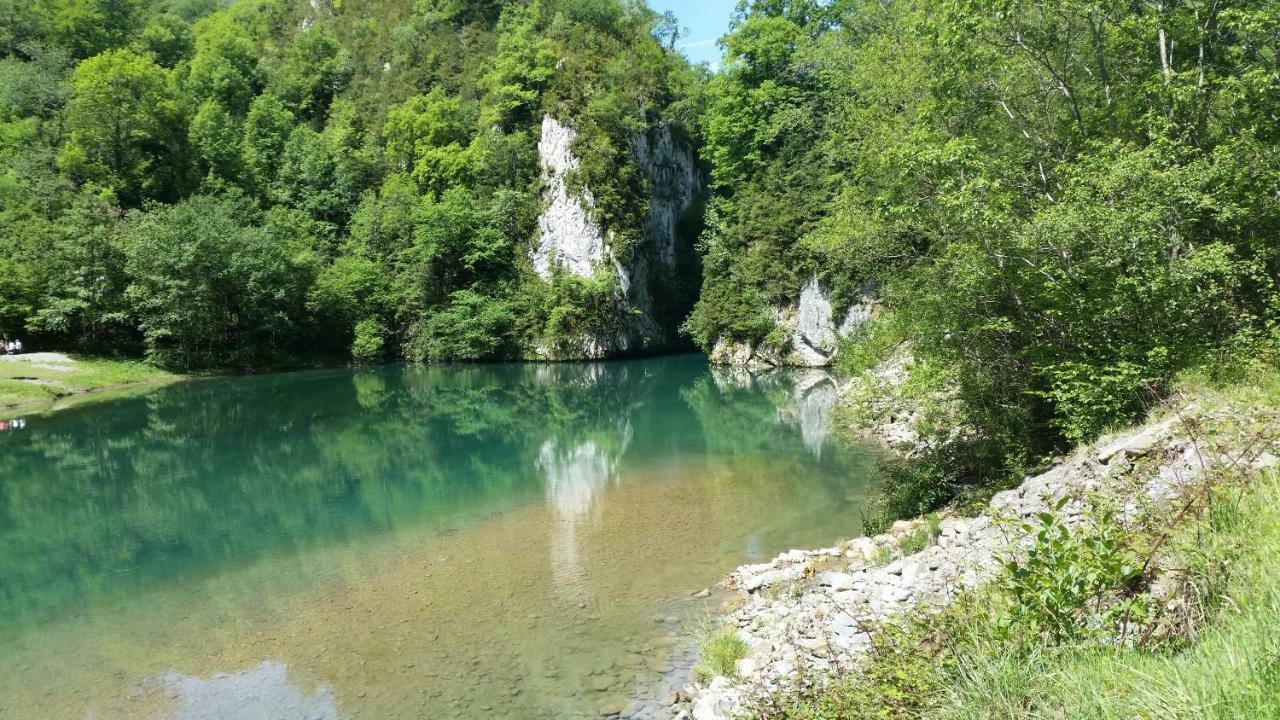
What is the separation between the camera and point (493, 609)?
9625 millimetres

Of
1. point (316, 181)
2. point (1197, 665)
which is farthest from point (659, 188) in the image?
point (1197, 665)

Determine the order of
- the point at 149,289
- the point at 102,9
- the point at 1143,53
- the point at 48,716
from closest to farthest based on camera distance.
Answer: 1. the point at 48,716
2. the point at 1143,53
3. the point at 149,289
4. the point at 102,9

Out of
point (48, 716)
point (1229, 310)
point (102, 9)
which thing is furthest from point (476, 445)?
point (102, 9)

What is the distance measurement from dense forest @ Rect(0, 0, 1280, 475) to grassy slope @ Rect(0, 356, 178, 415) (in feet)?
8.30

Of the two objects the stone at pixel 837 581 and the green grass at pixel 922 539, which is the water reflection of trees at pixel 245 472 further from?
the green grass at pixel 922 539

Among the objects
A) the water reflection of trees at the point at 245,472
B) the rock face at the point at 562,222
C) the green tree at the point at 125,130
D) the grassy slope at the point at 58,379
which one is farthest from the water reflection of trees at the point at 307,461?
the green tree at the point at 125,130

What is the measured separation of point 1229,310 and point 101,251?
163 feet

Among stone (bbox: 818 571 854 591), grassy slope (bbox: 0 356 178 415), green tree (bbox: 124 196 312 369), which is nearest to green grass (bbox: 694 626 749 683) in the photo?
stone (bbox: 818 571 854 591)

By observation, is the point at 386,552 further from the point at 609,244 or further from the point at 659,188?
the point at 659,188

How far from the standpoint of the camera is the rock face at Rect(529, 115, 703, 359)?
1844 inches

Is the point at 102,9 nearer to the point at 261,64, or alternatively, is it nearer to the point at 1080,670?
the point at 261,64

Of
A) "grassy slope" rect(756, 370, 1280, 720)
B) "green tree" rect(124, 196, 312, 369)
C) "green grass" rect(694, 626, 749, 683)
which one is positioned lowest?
"green grass" rect(694, 626, 749, 683)

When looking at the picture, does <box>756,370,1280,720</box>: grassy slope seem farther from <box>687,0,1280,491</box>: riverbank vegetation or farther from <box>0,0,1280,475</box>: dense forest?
<box>0,0,1280,475</box>: dense forest

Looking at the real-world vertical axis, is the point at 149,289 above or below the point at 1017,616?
above
